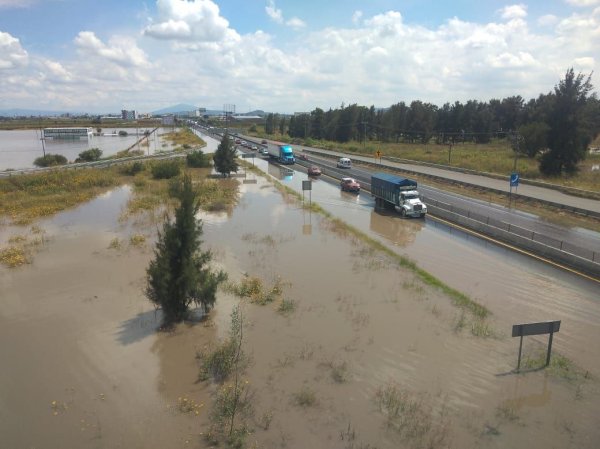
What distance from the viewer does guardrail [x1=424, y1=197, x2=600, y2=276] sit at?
2067cm

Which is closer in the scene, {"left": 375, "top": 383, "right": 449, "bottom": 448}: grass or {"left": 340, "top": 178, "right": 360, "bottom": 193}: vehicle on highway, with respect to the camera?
{"left": 375, "top": 383, "right": 449, "bottom": 448}: grass

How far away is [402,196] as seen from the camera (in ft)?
109

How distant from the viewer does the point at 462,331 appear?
14742mm

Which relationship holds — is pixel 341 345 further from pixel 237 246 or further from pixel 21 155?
pixel 21 155

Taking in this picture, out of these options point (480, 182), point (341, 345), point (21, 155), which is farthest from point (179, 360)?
point (21, 155)

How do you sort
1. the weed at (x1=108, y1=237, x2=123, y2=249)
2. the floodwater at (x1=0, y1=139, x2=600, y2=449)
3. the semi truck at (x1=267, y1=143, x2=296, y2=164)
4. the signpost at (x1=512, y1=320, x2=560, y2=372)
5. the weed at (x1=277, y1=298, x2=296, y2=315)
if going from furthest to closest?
the semi truck at (x1=267, y1=143, x2=296, y2=164) < the weed at (x1=108, y1=237, x2=123, y2=249) < the weed at (x1=277, y1=298, x2=296, y2=315) < the signpost at (x1=512, y1=320, x2=560, y2=372) < the floodwater at (x1=0, y1=139, x2=600, y2=449)

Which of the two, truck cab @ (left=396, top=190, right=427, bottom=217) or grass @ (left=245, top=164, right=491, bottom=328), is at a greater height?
truck cab @ (left=396, top=190, right=427, bottom=217)

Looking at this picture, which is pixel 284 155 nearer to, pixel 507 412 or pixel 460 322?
pixel 460 322

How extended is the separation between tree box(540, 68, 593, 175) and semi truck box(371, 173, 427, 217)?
2590 cm

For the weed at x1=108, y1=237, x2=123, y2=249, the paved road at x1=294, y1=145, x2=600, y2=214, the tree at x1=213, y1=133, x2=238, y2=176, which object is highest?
the tree at x1=213, y1=133, x2=238, y2=176

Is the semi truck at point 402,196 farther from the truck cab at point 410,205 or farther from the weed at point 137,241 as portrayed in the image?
the weed at point 137,241

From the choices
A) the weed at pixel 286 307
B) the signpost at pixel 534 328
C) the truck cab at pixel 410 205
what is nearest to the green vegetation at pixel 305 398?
the weed at pixel 286 307

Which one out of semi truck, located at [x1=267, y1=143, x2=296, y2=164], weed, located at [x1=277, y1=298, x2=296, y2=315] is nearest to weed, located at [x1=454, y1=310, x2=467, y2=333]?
weed, located at [x1=277, y1=298, x2=296, y2=315]

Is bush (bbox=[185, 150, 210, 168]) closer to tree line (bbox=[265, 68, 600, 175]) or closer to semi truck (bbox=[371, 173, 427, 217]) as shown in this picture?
semi truck (bbox=[371, 173, 427, 217])
